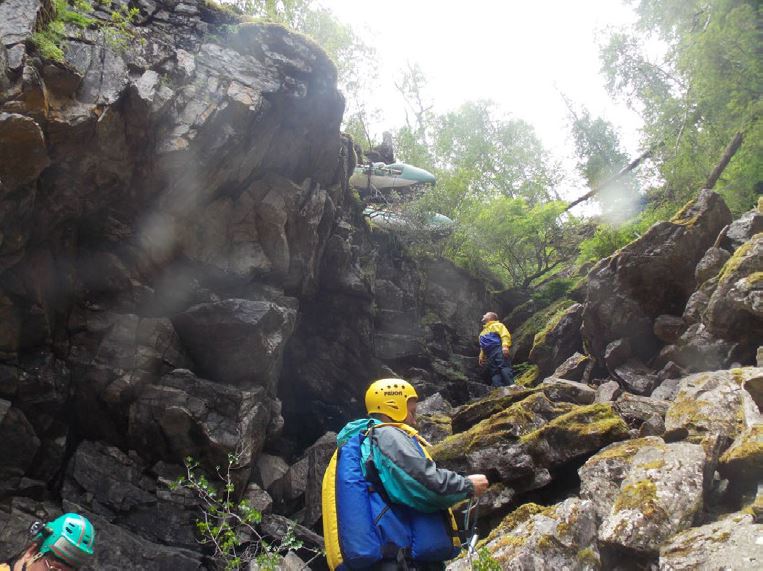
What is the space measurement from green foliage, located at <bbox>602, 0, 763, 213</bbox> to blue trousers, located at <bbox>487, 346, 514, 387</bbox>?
9519 millimetres

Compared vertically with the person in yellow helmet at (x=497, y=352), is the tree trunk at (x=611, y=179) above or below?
above

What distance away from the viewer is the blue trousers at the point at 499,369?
15.7m

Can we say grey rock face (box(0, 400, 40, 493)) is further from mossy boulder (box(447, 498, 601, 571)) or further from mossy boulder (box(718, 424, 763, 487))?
mossy boulder (box(718, 424, 763, 487))

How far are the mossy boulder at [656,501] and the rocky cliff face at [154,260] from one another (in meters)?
7.42

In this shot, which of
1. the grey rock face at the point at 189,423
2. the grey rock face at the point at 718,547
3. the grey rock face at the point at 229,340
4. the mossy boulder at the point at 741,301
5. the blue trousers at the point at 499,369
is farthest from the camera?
the blue trousers at the point at 499,369

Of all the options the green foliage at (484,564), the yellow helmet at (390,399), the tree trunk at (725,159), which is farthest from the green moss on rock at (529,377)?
the yellow helmet at (390,399)

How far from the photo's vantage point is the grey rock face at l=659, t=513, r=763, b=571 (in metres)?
4.83

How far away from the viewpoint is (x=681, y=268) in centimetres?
1481

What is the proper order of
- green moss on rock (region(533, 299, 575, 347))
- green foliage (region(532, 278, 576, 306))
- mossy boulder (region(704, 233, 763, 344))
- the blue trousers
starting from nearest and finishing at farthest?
1. mossy boulder (region(704, 233, 763, 344))
2. the blue trousers
3. green moss on rock (region(533, 299, 575, 347))
4. green foliage (region(532, 278, 576, 306))

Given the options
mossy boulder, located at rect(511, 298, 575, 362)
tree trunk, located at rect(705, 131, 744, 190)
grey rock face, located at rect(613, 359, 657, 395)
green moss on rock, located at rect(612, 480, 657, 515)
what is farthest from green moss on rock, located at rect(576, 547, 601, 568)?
tree trunk, located at rect(705, 131, 744, 190)

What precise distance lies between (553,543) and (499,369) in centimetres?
958

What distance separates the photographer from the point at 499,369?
621 inches

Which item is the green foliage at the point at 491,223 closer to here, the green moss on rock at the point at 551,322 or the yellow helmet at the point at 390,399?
the green moss on rock at the point at 551,322

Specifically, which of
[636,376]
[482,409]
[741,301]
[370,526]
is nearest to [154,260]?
[482,409]
